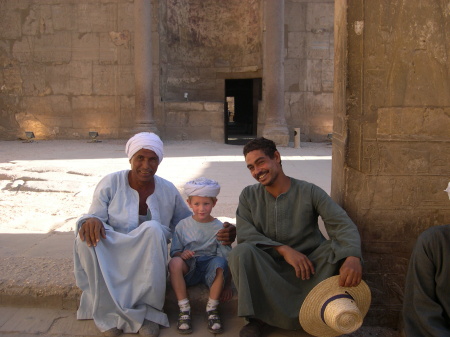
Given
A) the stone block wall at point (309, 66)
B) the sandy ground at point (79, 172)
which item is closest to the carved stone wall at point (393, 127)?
the sandy ground at point (79, 172)

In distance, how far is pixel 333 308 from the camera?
252 cm

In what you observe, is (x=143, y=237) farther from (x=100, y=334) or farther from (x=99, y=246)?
(x=100, y=334)

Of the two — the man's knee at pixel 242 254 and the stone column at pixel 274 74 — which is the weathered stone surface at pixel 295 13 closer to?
the stone column at pixel 274 74

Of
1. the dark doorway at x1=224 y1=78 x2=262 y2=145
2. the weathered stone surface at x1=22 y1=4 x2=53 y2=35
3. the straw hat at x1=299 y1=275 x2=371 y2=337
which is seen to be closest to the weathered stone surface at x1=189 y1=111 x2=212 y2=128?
the dark doorway at x1=224 y1=78 x2=262 y2=145

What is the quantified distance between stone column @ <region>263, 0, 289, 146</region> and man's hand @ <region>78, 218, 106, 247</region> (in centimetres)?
1038

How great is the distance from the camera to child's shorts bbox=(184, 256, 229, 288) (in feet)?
10.4

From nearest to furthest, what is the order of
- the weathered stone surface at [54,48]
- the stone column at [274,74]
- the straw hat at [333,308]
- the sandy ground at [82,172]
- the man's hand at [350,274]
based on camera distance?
1. the straw hat at [333,308]
2. the man's hand at [350,274]
3. the sandy ground at [82,172]
4. the stone column at [274,74]
5. the weathered stone surface at [54,48]

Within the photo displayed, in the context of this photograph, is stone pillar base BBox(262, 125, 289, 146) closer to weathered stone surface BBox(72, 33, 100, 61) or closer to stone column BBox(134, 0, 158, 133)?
stone column BBox(134, 0, 158, 133)

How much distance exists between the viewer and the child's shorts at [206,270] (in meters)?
3.17

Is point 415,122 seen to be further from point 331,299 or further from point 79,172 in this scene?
point 79,172

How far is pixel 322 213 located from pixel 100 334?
1523 millimetres

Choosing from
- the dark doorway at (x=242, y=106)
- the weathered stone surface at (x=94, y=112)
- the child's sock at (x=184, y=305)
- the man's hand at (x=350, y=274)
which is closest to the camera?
the man's hand at (x=350, y=274)

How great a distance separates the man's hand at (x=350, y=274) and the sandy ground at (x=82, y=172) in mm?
582

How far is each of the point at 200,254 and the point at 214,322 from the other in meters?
0.48
